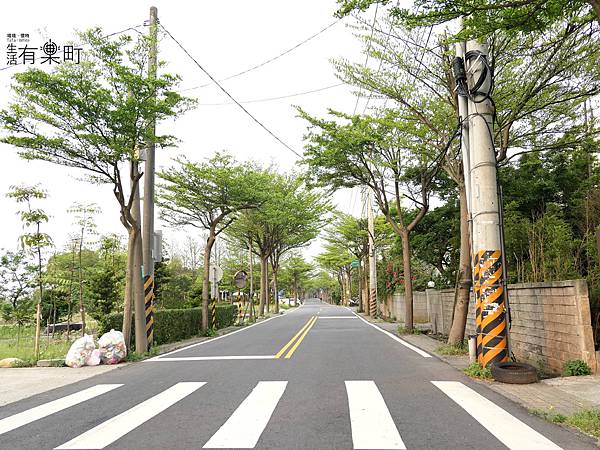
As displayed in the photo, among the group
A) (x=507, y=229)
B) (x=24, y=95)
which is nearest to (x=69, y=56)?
(x=24, y=95)

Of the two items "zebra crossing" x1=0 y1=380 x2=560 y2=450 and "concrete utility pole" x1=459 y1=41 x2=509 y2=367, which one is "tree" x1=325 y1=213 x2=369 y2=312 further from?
"zebra crossing" x1=0 y1=380 x2=560 y2=450

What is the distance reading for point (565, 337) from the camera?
25.9ft

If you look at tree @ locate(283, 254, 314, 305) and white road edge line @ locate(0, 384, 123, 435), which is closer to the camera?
white road edge line @ locate(0, 384, 123, 435)

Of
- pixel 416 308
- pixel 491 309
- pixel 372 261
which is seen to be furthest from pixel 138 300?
pixel 372 261

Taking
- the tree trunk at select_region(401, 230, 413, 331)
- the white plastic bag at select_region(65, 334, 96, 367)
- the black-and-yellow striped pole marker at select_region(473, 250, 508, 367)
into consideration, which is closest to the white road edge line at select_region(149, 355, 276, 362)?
the white plastic bag at select_region(65, 334, 96, 367)

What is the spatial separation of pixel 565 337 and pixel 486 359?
4.32 ft

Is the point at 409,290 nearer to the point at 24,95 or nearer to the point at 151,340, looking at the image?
the point at 151,340

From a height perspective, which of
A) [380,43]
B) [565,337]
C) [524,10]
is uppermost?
[380,43]

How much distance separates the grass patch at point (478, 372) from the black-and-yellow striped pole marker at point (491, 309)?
0.36 feet

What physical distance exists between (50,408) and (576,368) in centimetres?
795

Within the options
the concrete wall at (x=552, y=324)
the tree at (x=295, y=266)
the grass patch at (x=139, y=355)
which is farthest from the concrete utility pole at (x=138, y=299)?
the tree at (x=295, y=266)

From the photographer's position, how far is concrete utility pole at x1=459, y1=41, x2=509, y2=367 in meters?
8.38

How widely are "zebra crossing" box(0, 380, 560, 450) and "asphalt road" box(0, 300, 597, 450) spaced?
0.01m

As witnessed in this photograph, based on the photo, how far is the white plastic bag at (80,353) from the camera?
11.2 meters
